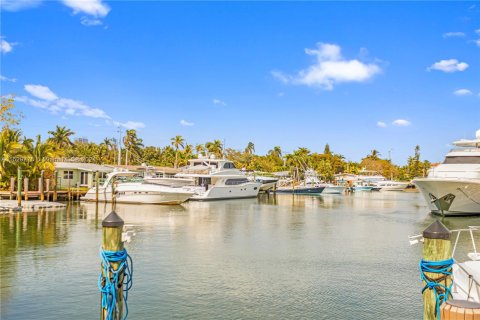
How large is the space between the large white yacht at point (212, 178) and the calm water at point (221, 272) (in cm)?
2630

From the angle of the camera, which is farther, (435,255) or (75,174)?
(75,174)

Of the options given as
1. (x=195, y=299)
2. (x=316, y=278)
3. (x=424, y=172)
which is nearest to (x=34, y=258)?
(x=195, y=299)

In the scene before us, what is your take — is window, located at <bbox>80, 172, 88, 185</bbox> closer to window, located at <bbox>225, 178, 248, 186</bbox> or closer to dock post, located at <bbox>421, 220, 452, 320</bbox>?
window, located at <bbox>225, 178, 248, 186</bbox>

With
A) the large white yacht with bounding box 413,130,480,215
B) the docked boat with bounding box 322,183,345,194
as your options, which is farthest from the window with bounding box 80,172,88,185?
the docked boat with bounding box 322,183,345,194

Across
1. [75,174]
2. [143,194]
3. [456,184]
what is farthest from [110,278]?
[75,174]

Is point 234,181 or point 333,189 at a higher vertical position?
point 234,181

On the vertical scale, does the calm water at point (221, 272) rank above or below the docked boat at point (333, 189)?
below

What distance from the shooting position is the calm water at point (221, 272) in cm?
1177

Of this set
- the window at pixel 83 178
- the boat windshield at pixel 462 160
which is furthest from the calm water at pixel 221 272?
the window at pixel 83 178

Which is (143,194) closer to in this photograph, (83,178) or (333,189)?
(83,178)

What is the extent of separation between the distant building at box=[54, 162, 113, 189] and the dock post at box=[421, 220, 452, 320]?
2012 inches

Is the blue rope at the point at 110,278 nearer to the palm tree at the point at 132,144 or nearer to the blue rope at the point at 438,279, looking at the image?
the blue rope at the point at 438,279

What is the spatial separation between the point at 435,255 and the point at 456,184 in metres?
31.6

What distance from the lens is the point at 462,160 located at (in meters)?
37.7
